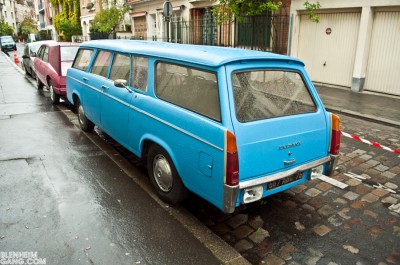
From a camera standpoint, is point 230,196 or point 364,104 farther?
point 364,104

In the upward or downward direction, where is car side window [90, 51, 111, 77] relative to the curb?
upward

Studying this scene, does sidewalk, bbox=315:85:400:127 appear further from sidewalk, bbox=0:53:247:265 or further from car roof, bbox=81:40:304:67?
sidewalk, bbox=0:53:247:265

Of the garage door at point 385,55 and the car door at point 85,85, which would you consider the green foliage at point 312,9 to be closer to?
the garage door at point 385,55

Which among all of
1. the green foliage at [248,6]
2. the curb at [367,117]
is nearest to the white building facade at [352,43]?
the green foliage at [248,6]

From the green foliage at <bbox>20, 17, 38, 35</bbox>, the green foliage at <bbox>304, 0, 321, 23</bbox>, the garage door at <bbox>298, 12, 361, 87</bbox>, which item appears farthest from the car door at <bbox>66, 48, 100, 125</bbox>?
the green foliage at <bbox>20, 17, 38, 35</bbox>

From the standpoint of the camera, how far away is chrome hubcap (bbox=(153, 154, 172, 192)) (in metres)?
4.15

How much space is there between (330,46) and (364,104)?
3.28 meters

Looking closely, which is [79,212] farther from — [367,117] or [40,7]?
[40,7]

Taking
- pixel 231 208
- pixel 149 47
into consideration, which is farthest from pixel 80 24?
pixel 231 208

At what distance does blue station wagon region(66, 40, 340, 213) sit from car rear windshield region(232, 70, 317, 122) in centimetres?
1

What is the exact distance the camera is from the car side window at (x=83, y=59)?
6.52 metres

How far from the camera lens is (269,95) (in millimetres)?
3760

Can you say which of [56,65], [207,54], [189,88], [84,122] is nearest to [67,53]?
[56,65]

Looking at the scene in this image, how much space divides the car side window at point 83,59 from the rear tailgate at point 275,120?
3.92 meters
